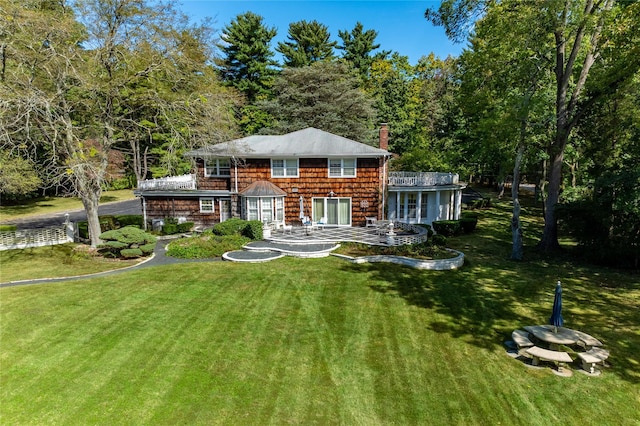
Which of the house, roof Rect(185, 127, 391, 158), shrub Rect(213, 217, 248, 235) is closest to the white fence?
the house

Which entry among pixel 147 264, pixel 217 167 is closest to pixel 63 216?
pixel 217 167

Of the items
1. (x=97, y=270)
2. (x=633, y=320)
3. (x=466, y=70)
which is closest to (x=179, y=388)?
(x=97, y=270)

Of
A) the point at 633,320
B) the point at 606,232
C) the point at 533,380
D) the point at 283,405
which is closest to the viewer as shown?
the point at 283,405

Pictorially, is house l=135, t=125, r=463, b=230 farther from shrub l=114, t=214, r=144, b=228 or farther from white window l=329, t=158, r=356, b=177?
shrub l=114, t=214, r=144, b=228

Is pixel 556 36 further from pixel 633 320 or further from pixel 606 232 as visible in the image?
pixel 633 320

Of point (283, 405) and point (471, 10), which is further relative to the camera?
point (471, 10)

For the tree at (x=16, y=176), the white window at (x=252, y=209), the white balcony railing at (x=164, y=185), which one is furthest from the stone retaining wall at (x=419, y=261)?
the tree at (x=16, y=176)

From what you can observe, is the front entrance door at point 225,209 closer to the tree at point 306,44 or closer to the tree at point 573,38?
the tree at point 573,38

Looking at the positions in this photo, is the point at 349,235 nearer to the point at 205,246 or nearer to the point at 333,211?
the point at 333,211
